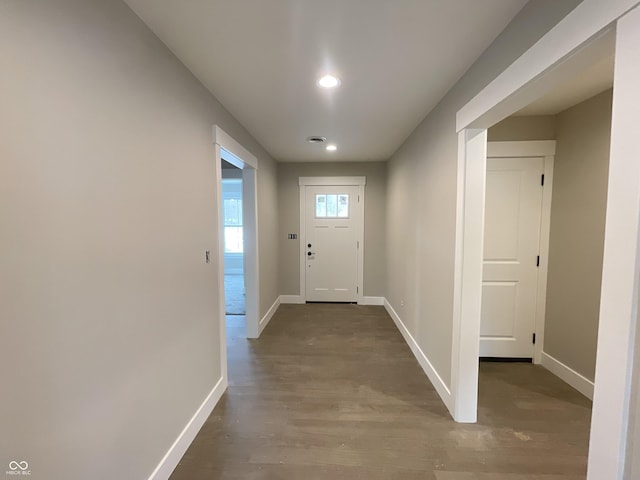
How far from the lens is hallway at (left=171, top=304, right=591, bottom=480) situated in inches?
64.5

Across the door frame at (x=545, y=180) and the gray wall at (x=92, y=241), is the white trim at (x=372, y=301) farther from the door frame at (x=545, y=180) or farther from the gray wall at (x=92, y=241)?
the gray wall at (x=92, y=241)

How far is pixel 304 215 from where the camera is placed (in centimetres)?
481

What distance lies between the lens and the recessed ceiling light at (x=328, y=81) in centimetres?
185

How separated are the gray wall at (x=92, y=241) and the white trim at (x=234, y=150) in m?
0.37

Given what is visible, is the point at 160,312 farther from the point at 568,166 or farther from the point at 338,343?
the point at 568,166

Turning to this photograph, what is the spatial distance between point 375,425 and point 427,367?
881 millimetres

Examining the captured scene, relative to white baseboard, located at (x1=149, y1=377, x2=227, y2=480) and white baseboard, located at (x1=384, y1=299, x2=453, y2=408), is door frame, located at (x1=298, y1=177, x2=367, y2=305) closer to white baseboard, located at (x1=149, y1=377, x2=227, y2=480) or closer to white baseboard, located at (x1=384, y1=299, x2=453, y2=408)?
white baseboard, located at (x1=384, y1=299, x2=453, y2=408)

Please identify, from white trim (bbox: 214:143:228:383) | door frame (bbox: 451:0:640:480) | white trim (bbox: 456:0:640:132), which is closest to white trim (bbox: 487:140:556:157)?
white trim (bbox: 456:0:640:132)

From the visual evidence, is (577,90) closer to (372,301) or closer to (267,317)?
(372,301)

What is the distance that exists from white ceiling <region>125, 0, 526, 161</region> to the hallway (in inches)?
92.8

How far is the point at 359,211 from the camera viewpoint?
4.79 meters

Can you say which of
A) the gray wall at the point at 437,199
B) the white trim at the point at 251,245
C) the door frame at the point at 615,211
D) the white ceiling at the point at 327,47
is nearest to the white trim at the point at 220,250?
the white ceiling at the point at 327,47

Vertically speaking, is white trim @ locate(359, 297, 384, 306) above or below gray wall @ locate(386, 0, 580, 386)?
below

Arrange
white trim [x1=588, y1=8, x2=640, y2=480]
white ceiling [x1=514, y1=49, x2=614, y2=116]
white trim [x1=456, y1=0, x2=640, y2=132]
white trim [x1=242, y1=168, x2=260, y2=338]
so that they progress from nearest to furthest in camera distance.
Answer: white trim [x1=588, y1=8, x2=640, y2=480] < white trim [x1=456, y1=0, x2=640, y2=132] < white ceiling [x1=514, y1=49, x2=614, y2=116] < white trim [x1=242, y1=168, x2=260, y2=338]
